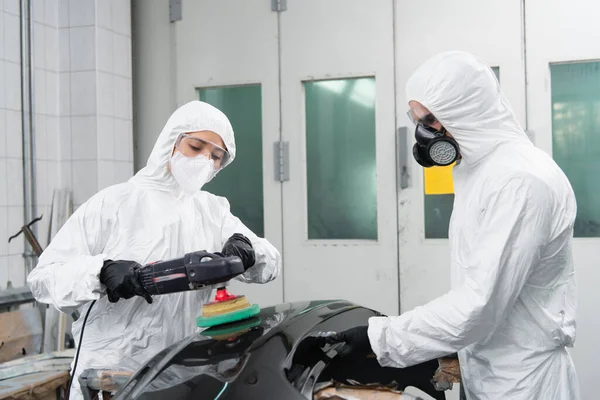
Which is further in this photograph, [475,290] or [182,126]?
[182,126]

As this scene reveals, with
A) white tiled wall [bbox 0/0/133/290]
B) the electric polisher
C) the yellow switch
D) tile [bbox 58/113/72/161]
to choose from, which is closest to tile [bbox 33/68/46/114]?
white tiled wall [bbox 0/0/133/290]

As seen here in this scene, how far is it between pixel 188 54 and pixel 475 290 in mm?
2327

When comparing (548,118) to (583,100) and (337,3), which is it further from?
(337,3)

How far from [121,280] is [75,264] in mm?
158

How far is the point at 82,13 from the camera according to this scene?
2998mm

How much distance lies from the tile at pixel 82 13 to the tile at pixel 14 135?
563 mm

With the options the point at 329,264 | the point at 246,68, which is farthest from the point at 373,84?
the point at 329,264

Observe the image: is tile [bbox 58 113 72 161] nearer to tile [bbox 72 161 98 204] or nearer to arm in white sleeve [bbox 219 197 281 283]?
tile [bbox 72 161 98 204]

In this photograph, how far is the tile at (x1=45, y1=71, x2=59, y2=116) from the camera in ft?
9.86

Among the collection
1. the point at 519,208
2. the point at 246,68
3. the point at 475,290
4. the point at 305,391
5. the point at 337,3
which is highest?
the point at 337,3

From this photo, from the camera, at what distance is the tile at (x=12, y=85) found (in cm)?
277

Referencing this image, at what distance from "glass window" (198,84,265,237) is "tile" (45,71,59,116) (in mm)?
776

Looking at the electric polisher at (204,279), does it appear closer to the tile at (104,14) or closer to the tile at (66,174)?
the tile at (66,174)

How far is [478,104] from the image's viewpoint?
4.54ft
